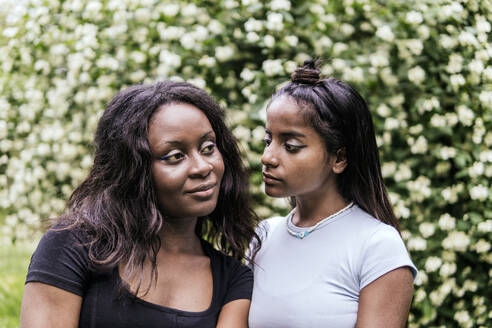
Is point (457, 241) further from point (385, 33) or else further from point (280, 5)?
point (280, 5)

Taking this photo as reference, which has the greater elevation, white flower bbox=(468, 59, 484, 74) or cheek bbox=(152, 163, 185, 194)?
cheek bbox=(152, 163, 185, 194)

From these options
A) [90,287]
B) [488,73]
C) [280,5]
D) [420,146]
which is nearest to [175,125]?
[90,287]

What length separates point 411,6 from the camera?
147 inches

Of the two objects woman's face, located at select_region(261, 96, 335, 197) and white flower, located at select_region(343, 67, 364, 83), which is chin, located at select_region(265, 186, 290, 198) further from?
white flower, located at select_region(343, 67, 364, 83)

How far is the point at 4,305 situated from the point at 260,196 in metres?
2.10

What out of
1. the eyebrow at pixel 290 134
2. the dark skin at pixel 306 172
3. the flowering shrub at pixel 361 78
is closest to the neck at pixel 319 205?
the dark skin at pixel 306 172

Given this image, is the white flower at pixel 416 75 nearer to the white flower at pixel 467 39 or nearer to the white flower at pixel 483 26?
the white flower at pixel 467 39

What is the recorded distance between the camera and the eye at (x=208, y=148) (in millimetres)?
2122

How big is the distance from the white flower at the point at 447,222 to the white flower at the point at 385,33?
1.12 m

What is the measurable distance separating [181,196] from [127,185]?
0.20 m

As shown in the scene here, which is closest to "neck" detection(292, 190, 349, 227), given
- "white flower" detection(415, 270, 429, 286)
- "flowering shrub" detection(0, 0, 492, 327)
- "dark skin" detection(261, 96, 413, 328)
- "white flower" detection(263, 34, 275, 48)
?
"dark skin" detection(261, 96, 413, 328)

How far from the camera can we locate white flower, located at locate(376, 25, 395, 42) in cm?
359

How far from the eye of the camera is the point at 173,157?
2.04m

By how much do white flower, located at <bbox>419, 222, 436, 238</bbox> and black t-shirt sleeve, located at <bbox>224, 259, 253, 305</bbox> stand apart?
5.31ft
